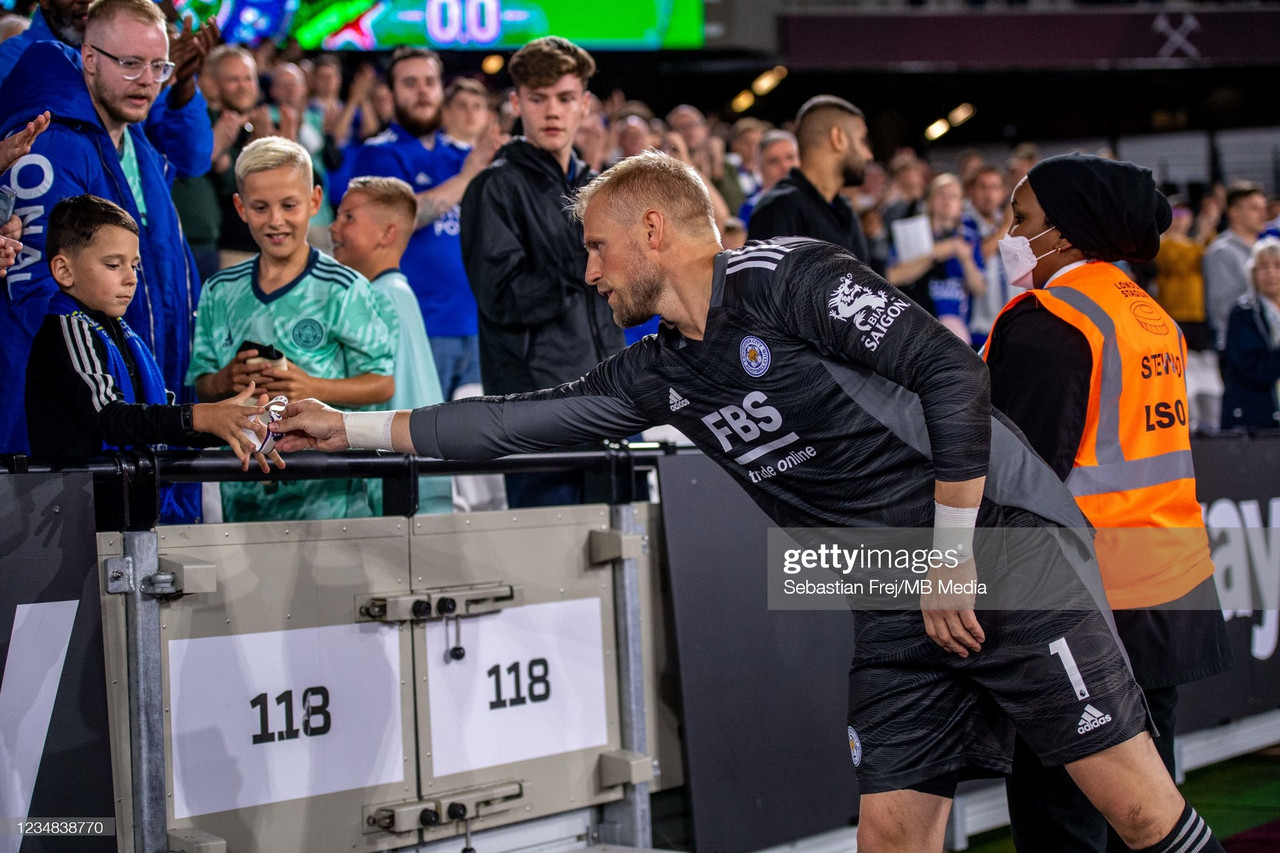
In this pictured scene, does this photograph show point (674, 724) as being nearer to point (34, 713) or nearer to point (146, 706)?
point (146, 706)

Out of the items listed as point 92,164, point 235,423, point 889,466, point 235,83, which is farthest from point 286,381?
point 235,83

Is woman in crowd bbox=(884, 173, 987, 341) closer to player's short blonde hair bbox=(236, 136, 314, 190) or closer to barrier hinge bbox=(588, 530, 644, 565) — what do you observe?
barrier hinge bbox=(588, 530, 644, 565)

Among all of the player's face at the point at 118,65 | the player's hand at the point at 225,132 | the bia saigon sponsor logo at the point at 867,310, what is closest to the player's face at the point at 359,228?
the player's face at the point at 118,65

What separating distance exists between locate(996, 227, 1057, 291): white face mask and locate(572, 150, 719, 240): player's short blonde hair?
1057mm

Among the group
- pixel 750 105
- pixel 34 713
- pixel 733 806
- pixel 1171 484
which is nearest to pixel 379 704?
pixel 34 713

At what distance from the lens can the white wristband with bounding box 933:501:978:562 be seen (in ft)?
8.21

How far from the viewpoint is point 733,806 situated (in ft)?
13.0

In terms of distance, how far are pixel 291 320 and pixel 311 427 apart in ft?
3.68

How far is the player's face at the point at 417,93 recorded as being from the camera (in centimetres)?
642

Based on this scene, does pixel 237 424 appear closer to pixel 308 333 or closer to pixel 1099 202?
pixel 308 333

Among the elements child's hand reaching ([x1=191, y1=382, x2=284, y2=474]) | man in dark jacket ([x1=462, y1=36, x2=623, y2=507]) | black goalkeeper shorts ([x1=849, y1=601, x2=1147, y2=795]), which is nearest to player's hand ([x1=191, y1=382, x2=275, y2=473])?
child's hand reaching ([x1=191, y1=382, x2=284, y2=474])

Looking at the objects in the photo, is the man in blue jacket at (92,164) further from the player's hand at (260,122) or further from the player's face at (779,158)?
the player's face at (779,158)

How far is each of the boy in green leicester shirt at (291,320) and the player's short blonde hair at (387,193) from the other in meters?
0.72

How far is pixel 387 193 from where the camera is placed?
190 inches
